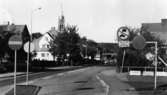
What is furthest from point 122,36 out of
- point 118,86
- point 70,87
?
point 118,86

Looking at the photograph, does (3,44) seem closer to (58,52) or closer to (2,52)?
(2,52)

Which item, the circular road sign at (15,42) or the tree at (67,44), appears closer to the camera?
the circular road sign at (15,42)

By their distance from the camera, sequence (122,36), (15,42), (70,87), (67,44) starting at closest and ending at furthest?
(122,36), (15,42), (70,87), (67,44)

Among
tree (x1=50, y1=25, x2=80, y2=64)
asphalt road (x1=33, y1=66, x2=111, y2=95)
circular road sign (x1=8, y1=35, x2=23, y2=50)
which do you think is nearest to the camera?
circular road sign (x1=8, y1=35, x2=23, y2=50)

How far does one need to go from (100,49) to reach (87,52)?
162 ft

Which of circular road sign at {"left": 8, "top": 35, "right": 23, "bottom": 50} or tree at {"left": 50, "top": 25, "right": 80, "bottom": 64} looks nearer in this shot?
circular road sign at {"left": 8, "top": 35, "right": 23, "bottom": 50}

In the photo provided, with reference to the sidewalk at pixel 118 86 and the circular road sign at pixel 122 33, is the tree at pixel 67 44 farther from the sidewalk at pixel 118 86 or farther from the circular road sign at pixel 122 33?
the circular road sign at pixel 122 33

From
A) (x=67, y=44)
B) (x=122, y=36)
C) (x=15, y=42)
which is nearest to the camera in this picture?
(x=122, y=36)

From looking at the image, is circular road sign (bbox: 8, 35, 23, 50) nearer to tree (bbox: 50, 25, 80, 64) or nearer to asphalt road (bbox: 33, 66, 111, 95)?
asphalt road (bbox: 33, 66, 111, 95)

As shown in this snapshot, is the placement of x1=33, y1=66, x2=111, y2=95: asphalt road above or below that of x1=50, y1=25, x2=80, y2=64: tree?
below

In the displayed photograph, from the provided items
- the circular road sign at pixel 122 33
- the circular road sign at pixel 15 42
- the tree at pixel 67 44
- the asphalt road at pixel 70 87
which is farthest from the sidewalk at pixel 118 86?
the tree at pixel 67 44

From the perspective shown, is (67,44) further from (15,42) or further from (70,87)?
(15,42)

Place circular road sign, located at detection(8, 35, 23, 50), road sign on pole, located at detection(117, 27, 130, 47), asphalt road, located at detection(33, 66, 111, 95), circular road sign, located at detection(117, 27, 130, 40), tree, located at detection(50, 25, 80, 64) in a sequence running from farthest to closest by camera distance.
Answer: tree, located at detection(50, 25, 80, 64)
asphalt road, located at detection(33, 66, 111, 95)
circular road sign, located at detection(8, 35, 23, 50)
circular road sign, located at detection(117, 27, 130, 40)
road sign on pole, located at detection(117, 27, 130, 47)

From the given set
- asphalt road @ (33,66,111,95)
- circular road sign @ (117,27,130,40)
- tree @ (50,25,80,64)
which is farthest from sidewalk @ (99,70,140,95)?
tree @ (50,25,80,64)
